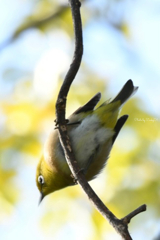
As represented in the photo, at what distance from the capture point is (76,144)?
4047mm

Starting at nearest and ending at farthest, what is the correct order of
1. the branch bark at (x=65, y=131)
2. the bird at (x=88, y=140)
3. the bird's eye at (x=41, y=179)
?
the branch bark at (x=65, y=131)
the bird at (x=88, y=140)
the bird's eye at (x=41, y=179)

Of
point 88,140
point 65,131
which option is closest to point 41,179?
point 88,140

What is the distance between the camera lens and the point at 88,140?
4105 millimetres

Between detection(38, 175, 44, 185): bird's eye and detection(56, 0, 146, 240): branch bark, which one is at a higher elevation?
detection(38, 175, 44, 185): bird's eye

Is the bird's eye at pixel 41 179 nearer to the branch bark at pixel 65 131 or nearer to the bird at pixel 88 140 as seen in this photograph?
the bird at pixel 88 140

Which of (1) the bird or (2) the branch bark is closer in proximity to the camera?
(2) the branch bark

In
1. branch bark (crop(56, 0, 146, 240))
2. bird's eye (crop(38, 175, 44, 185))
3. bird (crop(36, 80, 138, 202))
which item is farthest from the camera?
bird's eye (crop(38, 175, 44, 185))

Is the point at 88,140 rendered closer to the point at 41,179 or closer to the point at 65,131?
the point at 41,179

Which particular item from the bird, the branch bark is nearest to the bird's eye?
the bird

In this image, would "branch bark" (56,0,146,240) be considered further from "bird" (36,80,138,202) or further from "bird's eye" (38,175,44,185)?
"bird's eye" (38,175,44,185)

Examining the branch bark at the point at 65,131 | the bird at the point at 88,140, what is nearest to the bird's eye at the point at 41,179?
the bird at the point at 88,140

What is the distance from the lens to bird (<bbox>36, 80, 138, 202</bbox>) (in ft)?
13.4

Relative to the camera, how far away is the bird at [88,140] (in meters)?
4.09

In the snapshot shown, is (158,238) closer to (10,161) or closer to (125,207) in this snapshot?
(125,207)
